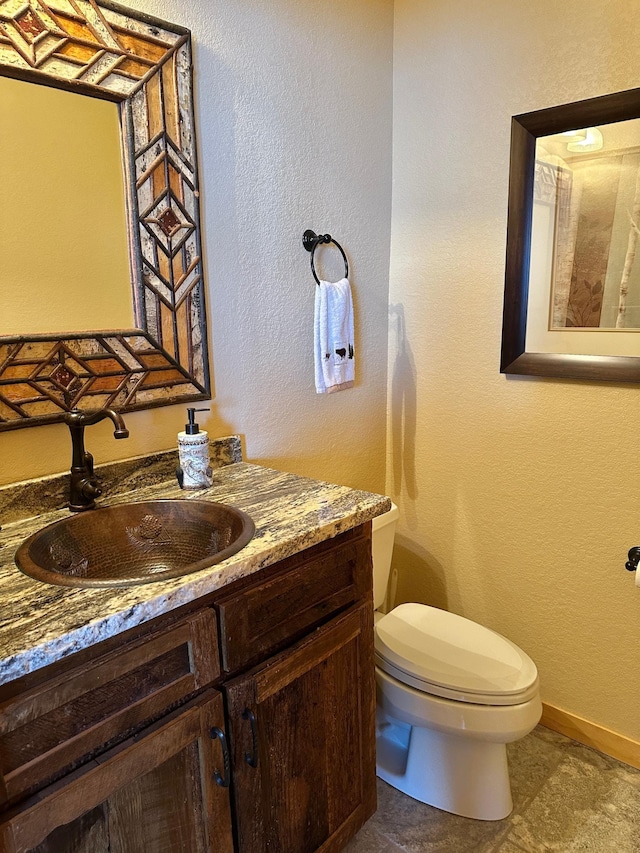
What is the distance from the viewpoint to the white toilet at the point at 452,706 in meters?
1.44

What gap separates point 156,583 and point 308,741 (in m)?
0.53

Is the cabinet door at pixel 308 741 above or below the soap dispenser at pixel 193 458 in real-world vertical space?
below

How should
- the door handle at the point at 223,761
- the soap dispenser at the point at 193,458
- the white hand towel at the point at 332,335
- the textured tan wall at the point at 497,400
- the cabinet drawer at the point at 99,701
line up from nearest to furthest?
the cabinet drawer at the point at 99,701
the door handle at the point at 223,761
the soap dispenser at the point at 193,458
the textured tan wall at the point at 497,400
the white hand towel at the point at 332,335

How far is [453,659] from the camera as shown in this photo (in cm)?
154

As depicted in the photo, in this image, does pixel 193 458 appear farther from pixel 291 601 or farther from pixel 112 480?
pixel 291 601

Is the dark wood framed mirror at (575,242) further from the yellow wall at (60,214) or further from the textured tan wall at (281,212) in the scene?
the yellow wall at (60,214)

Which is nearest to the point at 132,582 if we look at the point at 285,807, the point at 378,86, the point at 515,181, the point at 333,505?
the point at 333,505

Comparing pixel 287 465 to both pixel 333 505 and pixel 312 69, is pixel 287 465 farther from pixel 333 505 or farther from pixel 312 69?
pixel 312 69

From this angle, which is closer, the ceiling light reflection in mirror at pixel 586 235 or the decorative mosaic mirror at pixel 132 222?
the decorative mosaic mirror at pixel 132 222

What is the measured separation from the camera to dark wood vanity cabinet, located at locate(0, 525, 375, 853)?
0.79 meters

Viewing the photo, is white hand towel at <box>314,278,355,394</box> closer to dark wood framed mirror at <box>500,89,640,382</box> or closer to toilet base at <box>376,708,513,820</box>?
dark wood framed mirror at <box>500,89,640,382</box>

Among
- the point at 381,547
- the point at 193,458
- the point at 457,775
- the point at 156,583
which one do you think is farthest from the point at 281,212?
the point at 457,775

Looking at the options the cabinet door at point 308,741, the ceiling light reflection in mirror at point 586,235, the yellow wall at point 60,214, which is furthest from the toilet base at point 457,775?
the yellow wall at point 60,214

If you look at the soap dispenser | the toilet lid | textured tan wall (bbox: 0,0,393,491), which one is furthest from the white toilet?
the soap dispenser
